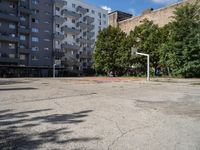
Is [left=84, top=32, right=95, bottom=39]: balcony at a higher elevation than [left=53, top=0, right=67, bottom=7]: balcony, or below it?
below

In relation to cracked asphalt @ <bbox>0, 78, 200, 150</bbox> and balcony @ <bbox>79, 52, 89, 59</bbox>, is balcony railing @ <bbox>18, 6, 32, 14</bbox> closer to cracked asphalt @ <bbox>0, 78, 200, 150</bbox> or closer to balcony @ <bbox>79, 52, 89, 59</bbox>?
balcony @ <bbox>79, 52, 89, 59</bbox>

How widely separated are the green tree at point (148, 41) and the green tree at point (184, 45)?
174 inches

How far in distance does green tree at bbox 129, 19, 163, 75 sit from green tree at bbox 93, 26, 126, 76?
11.9 feet

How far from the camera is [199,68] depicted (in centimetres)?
3806

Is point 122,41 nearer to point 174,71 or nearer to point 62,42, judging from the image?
point 174,71

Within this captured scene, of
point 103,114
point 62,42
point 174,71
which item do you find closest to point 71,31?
point 62,42

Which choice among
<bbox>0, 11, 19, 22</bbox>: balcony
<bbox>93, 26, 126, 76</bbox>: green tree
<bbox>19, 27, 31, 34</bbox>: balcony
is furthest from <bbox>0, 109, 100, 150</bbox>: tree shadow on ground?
<bbox>19, 27, 31, 34</bbox>: balcony

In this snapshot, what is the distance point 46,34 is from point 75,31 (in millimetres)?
10911

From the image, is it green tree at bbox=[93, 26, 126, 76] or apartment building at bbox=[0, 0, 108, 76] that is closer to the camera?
green tree at bbox=[93, 26, 126, 76]

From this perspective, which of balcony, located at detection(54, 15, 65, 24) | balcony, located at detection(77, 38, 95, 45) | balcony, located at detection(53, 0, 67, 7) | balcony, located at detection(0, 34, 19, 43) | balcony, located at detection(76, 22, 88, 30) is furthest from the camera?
balcony, located at detection(77, 38, 95, 45)

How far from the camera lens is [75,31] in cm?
7619

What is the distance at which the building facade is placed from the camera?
63.2m

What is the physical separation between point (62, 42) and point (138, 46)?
30.1 m

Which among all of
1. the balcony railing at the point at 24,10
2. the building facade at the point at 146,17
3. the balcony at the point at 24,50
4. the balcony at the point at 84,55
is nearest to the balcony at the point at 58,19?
the balcony railing at the point at 24,10
